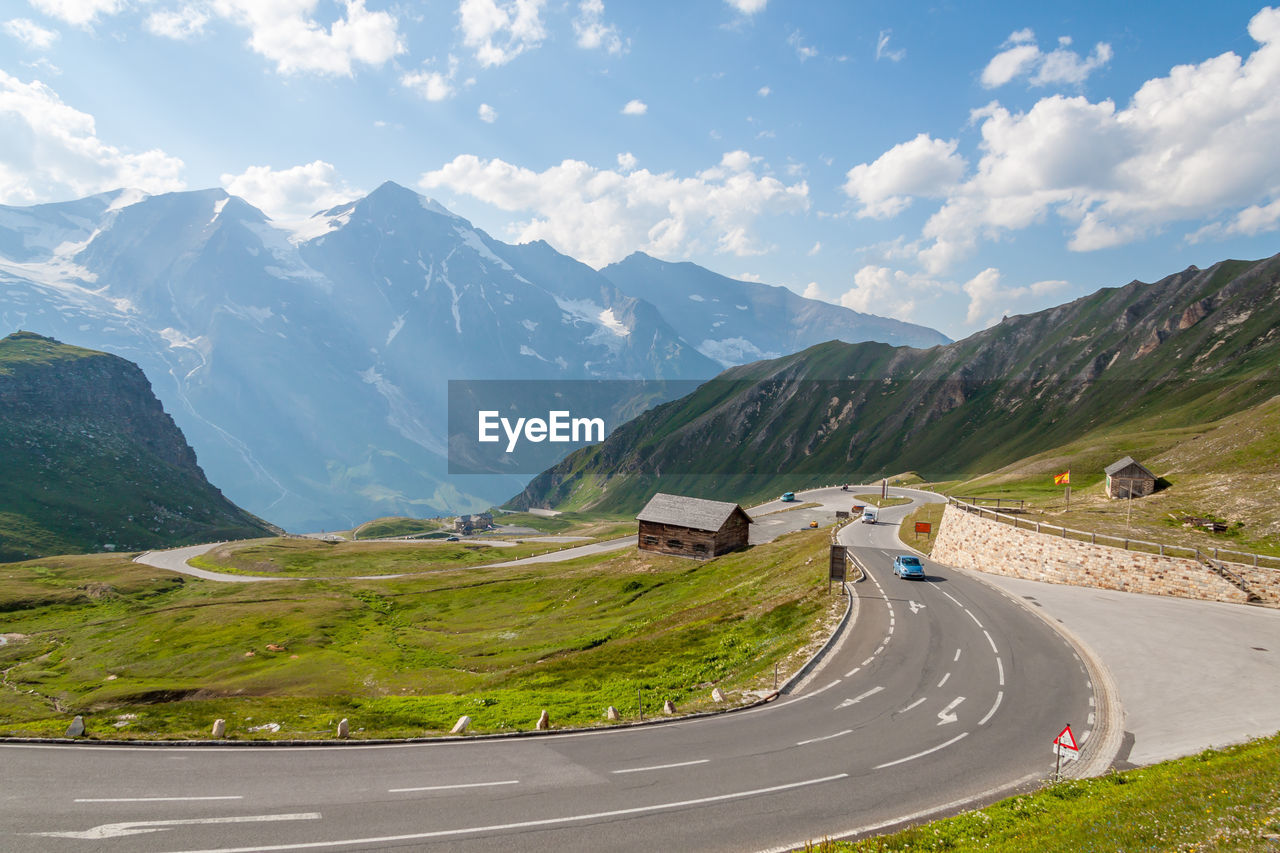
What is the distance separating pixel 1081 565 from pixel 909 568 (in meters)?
13.0

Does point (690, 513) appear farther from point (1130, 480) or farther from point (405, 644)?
point (1130, 480)

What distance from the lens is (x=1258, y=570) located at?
4081 centimetres

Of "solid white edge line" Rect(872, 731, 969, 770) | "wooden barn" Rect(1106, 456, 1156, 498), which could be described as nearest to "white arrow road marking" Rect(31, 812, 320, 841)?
"solid white edge line" Rect(872, 731, 969, 770)

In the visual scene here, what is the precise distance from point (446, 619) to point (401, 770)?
6055 centimetres

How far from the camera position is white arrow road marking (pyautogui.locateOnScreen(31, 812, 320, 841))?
55.1 feet

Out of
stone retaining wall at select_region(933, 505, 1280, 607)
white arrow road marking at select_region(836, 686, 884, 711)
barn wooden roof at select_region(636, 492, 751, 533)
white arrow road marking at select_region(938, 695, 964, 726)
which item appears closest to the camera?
white arrow road marking at select_region(938, 695, 964, 726)

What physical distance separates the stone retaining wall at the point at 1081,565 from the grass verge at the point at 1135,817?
Result: 31.0 m

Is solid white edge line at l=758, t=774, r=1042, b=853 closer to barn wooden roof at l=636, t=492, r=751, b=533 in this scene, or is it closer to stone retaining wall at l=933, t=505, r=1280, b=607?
stone retaining wall at l=933, t=505, r=1280, b=607

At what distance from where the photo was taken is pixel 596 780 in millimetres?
20562

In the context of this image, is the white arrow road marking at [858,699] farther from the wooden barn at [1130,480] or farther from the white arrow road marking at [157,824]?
the wooden barn at [1130,480]

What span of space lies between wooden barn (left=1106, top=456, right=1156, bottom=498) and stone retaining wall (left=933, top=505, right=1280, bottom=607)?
3731 cm

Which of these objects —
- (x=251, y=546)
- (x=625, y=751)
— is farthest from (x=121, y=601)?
(x=625, y=751)

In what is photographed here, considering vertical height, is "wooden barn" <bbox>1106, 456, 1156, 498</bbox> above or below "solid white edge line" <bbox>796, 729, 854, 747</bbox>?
above

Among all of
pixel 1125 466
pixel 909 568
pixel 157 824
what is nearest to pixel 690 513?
pixel 909 568
